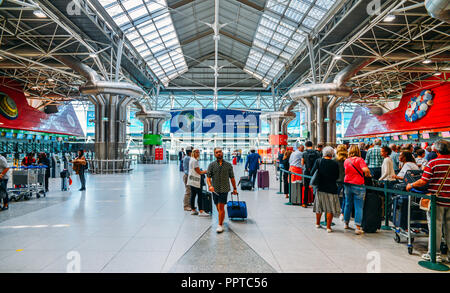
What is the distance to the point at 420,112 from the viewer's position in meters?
23.2

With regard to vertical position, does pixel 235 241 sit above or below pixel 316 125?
below

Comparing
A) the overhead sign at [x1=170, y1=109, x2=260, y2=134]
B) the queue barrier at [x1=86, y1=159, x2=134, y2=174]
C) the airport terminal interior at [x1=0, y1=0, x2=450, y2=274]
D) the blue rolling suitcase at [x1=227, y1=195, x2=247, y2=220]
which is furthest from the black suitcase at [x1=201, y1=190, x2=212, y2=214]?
the overhead sign at [x1=170, y1=109, x2=260, y2=134]

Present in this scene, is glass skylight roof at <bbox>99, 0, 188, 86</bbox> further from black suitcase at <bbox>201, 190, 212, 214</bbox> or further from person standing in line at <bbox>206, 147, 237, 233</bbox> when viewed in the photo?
person standing in line at <bbox>206, 147, 237, 233</bbox>

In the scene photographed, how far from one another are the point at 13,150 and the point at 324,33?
90.4ft

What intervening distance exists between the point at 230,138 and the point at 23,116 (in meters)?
28.2

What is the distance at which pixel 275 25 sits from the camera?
847 inches

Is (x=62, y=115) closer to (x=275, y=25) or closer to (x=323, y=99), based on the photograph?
(x=275, y=25)

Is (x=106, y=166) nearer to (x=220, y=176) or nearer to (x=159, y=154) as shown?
(x=159, y=154)

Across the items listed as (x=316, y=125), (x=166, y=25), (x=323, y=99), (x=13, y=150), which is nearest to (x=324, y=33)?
(x=323, y=99)

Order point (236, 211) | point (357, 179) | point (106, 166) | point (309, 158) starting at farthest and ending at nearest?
point (106, 166) < point (309, 158) < point (236, 211) < point (357, 179)

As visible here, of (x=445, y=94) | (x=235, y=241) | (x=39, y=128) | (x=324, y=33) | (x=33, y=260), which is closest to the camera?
(x=33, y=260)

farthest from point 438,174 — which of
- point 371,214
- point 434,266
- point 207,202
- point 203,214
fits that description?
point 203,214

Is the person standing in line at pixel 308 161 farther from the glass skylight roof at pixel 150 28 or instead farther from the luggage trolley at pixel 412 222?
the glass skylight roof at pixel 150 28

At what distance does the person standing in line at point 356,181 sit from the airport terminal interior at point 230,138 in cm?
3
